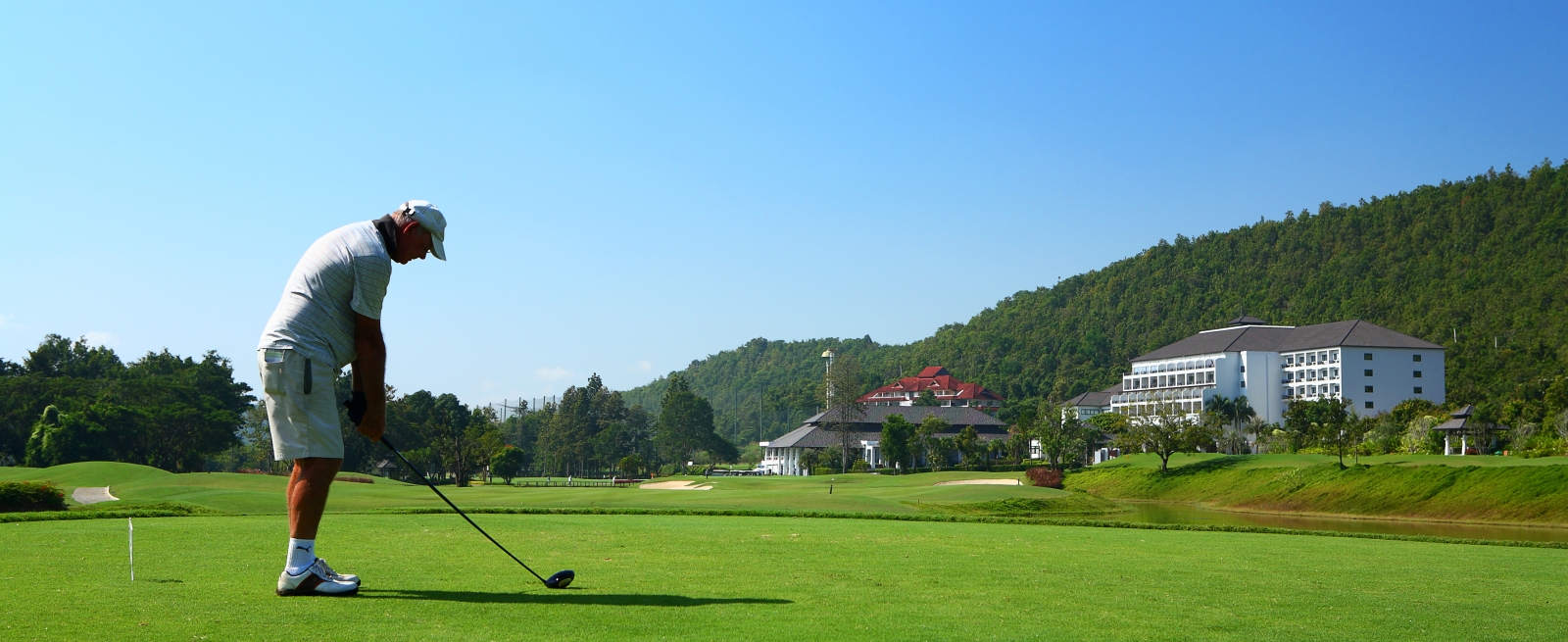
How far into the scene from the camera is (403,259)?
658cm

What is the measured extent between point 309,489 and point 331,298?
1.08 m

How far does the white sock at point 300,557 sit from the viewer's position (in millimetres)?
5918

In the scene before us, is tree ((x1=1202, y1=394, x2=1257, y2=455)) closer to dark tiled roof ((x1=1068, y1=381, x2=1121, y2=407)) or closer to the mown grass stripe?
dark tiled roof ((x1=1068, y1=381, x2=1121, y2=407))

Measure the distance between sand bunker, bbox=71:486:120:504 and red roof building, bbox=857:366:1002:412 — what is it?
431 ft

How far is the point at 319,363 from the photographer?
610 cm

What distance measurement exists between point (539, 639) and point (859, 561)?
4.66 metres

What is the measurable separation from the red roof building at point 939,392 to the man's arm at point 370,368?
15751 cm

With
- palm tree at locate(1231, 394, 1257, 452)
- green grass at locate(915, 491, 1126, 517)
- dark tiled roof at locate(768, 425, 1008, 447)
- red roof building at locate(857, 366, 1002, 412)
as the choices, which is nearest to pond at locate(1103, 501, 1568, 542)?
green grass at locate(915, 491, 1126, 517)

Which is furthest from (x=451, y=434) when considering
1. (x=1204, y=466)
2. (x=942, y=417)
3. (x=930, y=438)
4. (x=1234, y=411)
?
(x=1234, y=411)

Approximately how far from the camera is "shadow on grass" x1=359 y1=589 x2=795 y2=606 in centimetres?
588

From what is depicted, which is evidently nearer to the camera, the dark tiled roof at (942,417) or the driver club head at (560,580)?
the driver club head at (560,580)

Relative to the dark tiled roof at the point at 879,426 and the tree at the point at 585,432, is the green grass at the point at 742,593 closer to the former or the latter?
the dark tiled roof at the point at 879,426

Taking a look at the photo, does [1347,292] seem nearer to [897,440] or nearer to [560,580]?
[897,440]

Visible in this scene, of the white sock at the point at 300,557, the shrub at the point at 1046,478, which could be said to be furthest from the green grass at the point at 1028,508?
the white sock at the point at 300,557
